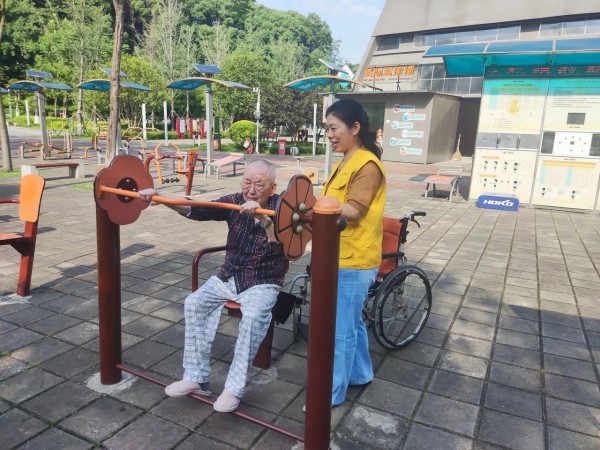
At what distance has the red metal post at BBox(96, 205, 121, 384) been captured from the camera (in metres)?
2.52

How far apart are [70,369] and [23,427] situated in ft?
1.88

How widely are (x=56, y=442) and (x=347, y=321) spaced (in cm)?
158

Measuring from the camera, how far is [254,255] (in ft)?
8.75

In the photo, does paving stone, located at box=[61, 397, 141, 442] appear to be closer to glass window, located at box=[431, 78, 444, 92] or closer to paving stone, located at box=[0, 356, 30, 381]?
paving stone, located at box=[0, 356, 30, 381]

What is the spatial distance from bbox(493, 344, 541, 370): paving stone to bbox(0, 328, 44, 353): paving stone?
3.32 metres

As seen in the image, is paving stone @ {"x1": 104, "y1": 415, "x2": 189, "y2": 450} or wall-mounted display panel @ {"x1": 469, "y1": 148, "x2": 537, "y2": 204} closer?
paving stone @ {"x1": 104, "y1": 415, "x2": 189, "y2": 450}

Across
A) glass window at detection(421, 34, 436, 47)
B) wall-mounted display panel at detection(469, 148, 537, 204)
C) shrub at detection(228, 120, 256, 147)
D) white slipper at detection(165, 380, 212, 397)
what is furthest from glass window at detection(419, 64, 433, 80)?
white slipper at detection(165, 380, 212, 397)

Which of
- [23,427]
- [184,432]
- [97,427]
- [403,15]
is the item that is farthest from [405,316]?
[403,15]

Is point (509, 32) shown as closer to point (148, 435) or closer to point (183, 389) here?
point (183, 389)

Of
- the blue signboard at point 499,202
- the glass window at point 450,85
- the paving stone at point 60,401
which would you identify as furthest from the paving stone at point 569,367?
the glass window at point 450,85

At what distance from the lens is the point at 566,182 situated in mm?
9258

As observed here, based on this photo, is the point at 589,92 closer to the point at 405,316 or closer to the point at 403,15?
the point at 405,316

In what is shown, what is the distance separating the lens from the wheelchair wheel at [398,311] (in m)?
2.98

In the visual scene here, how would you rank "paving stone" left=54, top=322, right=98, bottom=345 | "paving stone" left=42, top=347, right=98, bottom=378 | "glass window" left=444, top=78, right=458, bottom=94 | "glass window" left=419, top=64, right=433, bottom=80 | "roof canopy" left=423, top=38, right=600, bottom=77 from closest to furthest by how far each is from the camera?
"paving stone" left=42, top=347, right=98, bottom=378, "paving stone" left=54, top=322, right=98, bottom=345, "roof canopy" left=423, top=38, right=600, bottom=77, "glass window" left=444, top=78, right=458, bottom=94, "glass window" left=419, top=64, right=433, bottom=80
